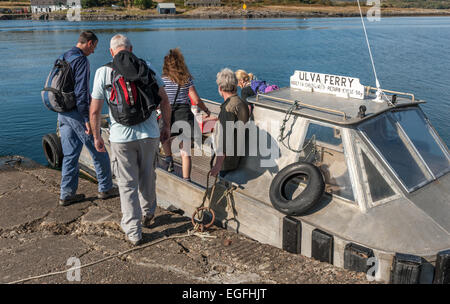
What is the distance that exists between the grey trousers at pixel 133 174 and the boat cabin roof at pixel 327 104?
186 cm

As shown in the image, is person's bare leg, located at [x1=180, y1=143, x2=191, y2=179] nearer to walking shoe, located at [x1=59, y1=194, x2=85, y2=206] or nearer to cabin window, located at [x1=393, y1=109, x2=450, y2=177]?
walking shoe, located at [x1=59, y1=194, x2=85, y2=206]

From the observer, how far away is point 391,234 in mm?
4445

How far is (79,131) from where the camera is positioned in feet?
19.8

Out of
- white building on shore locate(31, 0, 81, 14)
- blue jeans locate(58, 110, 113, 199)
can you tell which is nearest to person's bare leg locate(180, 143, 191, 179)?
blue jeans locate(58, 110, 113, 199)

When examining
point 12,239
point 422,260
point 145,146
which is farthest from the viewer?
point 12,239

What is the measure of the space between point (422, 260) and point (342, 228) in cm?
90

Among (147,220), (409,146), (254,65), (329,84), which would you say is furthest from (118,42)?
(254,65)

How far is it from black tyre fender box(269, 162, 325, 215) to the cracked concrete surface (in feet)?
1.96

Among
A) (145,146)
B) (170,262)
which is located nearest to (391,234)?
(170,262)

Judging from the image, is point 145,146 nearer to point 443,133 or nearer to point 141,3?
point 443,133

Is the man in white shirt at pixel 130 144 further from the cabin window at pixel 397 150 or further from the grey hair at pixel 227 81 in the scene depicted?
the cabin window at pixel 397 150

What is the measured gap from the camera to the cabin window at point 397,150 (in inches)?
191

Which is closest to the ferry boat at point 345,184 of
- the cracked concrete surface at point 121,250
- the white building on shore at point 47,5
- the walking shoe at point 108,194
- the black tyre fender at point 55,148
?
the cracked concrete surface at point 121,250

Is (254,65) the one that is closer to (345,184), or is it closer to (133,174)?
(345,184)
